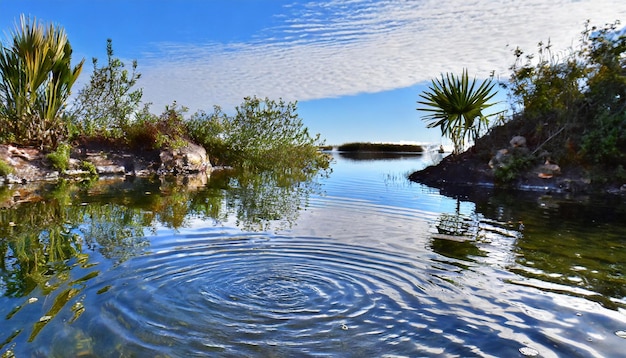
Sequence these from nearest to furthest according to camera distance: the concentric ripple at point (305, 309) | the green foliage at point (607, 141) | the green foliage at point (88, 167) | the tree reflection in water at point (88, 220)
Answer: the concentric ripple at point (305, 309), the tree reflection in water at point (88, 220), the green foliage at point (607, 141), the green foliage at point (88, 167)

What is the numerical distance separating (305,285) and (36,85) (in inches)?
624

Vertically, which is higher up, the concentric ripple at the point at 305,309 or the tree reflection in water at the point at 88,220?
the tree reflection in water at the point at 88,220

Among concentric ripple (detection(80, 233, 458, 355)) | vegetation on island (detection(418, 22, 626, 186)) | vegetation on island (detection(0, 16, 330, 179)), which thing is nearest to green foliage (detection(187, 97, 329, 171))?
vegetation on island (detection(0, 16, 330, 179))

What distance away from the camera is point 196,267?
459 cm

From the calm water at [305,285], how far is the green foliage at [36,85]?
9.56 metres

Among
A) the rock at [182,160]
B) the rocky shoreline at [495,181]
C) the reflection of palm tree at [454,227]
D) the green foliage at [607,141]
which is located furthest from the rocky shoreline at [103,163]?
the green foliage at [607,141]

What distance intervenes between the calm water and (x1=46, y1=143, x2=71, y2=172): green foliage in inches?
346

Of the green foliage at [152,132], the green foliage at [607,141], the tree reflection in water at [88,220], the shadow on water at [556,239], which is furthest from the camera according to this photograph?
the green foliage at [152,132]

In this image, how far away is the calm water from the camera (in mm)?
2939

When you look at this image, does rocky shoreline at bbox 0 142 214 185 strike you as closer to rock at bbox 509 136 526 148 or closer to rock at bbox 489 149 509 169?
rock at bbox 489 149 509 169

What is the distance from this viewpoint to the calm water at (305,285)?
9.64ft

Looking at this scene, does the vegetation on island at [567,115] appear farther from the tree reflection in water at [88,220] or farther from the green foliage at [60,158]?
the green foliage at [60,158]

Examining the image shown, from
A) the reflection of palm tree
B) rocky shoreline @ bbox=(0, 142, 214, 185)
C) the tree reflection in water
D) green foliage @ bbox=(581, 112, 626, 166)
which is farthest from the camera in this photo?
rocky shoreline @ bbox=(0, 142, 214, 185)

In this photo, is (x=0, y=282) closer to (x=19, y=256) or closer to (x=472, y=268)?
(x=19, y=256)
